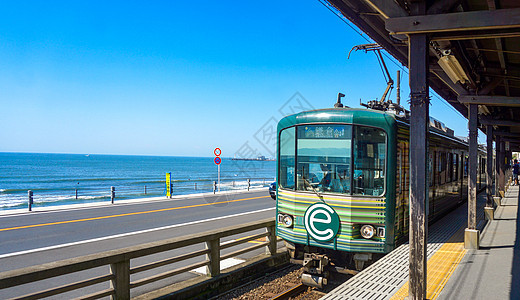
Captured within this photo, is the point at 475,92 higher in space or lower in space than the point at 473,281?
higher

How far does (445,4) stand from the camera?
4.76 metres

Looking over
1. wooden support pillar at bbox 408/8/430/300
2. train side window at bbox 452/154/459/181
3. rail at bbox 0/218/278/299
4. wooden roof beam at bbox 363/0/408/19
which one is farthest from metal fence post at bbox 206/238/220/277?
train side window at bbox 452/154/459/181

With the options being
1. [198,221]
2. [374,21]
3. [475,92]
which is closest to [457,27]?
[374,21]

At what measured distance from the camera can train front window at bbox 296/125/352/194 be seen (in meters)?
6.82

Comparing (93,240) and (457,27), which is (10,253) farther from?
(457,27)

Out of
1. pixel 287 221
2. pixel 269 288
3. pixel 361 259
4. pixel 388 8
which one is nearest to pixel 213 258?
pixel 269 288

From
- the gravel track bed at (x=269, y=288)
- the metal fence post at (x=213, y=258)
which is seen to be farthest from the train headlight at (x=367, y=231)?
the metal fence post at (x=213, y=258)

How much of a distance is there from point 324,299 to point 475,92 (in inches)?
273

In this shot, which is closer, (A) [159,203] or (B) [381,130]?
(B) [381,130]

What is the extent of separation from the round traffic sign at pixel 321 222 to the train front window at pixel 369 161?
609mm

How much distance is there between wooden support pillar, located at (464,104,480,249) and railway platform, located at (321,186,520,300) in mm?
247

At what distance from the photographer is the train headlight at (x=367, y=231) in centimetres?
659

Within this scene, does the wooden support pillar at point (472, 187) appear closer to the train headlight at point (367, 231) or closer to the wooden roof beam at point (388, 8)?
the train headlight at point (367, 231)

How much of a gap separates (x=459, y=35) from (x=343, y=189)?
3.14 meters
